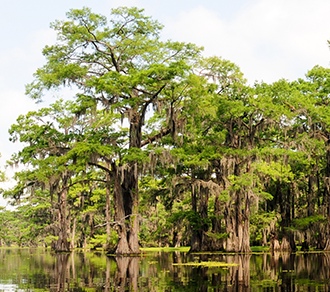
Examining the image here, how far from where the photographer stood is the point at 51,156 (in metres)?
26.9

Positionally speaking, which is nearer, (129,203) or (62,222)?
(129,203)

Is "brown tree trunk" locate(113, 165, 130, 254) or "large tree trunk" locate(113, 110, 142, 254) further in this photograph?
"large tree trunk" locate(113, 110, 142, 254)

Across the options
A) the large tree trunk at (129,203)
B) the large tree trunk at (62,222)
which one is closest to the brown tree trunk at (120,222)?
the large tree trunk at (129,203)

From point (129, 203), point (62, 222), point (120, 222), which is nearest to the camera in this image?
point (120, 222)

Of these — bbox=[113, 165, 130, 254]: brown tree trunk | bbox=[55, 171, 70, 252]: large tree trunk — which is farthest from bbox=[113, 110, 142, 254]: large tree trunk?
bbox=[55, 171, 70, 252]: large tree trunk

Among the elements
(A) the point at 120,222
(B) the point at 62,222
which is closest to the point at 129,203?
(A) the point at 120,222

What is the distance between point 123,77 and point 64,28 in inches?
213

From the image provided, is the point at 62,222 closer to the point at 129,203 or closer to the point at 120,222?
the point at 129,203

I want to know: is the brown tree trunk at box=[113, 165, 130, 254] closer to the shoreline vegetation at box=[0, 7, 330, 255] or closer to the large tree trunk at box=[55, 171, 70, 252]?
the shoreline vegetation at box=[0, 7, 330, 255]

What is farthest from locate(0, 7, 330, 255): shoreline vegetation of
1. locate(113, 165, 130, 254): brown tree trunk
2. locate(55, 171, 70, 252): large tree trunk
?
locate(55, 171, 70, 252): large tree trunk

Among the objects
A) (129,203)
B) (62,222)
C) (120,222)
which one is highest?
(129,203)

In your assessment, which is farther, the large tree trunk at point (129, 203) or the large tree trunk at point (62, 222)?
the large tree trunk at point (62, 222)

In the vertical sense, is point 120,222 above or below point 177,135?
below

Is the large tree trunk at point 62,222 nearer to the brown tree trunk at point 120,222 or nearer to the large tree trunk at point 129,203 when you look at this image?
the large tree trunk at point 129,203
